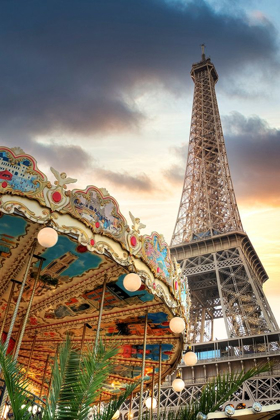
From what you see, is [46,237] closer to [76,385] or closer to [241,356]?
[76,385]

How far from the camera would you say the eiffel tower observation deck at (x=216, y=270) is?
24.8 metres

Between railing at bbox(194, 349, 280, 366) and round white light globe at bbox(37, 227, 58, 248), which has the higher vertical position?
railing at bbox(194, 349, 280, 366)

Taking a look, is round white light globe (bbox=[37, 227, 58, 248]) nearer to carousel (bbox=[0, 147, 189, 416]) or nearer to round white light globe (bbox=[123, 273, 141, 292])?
carousel (bbox=[0, 147, 189, 416])

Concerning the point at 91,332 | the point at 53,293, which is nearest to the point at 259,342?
the point at 91,332

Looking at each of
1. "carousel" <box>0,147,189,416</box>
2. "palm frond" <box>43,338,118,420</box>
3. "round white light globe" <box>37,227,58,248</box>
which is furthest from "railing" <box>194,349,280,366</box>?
"palm frond" <box>43,338,118,420</box>

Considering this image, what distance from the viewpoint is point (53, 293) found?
31.1 feet

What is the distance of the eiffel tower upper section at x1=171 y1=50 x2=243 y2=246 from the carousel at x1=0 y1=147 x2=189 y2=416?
89.3 ft

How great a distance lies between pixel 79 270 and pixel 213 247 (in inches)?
1104

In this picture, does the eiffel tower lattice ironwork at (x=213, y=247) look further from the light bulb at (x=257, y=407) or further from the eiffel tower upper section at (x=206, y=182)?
the light bulb at (x=257, y=407)

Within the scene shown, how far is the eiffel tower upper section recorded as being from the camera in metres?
39.4

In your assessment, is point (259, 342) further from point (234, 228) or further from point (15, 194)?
point (15, 194)

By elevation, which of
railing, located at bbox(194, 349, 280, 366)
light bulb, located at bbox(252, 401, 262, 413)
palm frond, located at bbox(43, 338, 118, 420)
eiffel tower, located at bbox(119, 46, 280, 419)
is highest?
eiffel tower, located at bbox(119, 46, 280, 419)

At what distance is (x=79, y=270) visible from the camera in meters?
8.36

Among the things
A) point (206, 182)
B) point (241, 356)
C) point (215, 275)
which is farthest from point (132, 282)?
point (206, 182)
